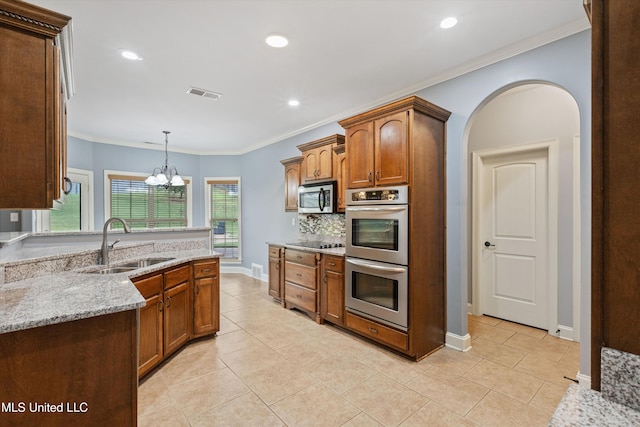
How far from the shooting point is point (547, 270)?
352 cm

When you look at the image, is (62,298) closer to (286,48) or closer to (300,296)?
(286,48)

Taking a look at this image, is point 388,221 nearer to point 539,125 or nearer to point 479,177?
point 479,177

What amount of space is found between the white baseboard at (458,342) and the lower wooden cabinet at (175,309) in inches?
94.9

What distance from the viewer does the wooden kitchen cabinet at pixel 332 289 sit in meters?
3.52

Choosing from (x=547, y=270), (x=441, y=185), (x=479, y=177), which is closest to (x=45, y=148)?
(x=441, y=185)

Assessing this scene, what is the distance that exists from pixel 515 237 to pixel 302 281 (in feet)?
8.86

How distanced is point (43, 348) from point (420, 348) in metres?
2.69

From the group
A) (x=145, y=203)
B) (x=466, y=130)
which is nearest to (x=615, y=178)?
(x=466, y=130)

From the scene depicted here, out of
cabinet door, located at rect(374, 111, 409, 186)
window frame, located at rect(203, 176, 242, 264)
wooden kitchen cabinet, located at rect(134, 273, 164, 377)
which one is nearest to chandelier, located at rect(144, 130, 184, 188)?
window frame, located at rect(203, 176, 242, 264)

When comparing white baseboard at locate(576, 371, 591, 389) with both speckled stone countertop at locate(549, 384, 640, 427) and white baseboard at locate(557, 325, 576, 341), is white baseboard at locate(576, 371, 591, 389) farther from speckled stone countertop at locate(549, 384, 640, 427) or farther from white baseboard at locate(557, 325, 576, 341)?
speckled stone countertop at locate(549, 384, 640, 427)

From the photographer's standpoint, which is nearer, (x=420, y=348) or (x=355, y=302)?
(x=420, y=348)

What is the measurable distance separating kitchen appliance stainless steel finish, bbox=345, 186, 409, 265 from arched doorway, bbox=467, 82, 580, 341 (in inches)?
41.4

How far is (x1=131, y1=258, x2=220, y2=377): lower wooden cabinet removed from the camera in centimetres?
248

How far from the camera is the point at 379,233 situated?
10.0 ft
